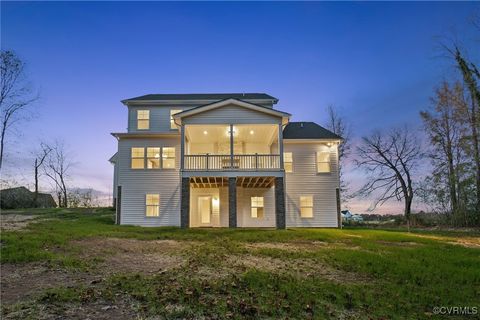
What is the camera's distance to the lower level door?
842 inches

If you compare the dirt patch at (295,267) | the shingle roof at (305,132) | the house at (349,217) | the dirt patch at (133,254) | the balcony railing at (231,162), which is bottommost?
the house at (349,217)

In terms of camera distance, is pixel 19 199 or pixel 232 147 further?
pixel 19 199

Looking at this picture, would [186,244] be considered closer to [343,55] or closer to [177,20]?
[177,20]

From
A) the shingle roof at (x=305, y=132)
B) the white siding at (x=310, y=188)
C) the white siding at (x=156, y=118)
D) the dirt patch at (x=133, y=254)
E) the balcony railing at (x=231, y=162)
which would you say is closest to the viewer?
the dirt patch at (x=133, y=254)

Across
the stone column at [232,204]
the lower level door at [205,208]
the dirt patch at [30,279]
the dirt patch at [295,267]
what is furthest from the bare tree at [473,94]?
the dirt patch at [30,279]

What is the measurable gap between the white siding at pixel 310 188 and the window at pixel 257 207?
1.89 m

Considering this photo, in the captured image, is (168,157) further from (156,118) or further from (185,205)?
(185,205)

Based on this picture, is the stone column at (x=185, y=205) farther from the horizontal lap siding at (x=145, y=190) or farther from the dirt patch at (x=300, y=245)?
the dirt patch at (x=300, y=245)

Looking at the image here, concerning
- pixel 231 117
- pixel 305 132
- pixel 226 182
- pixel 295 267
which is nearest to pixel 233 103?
pixel 231 117

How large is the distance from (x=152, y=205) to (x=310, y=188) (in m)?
11.1

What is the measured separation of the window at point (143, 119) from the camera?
843 inches

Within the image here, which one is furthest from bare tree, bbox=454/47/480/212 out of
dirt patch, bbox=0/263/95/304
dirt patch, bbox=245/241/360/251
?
dirt patch, bbox=0/263/95/304

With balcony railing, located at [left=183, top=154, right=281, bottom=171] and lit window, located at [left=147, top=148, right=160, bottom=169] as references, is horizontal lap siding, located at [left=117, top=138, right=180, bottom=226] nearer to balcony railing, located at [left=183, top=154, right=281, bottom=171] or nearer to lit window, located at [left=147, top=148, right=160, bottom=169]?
lit window, located at [left=147, top=148, right=160, bottom=169]

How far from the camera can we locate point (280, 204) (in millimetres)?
17375
